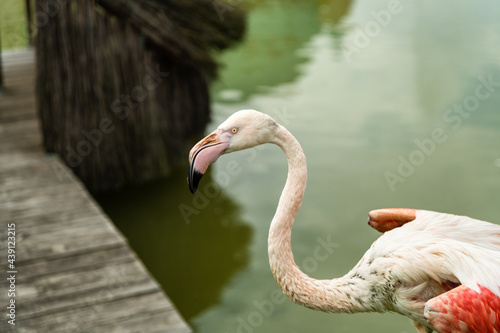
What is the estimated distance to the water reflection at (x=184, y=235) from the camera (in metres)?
5.12

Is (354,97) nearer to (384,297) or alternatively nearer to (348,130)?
(348,130)

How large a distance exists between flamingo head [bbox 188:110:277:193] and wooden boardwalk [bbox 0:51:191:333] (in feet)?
5.89

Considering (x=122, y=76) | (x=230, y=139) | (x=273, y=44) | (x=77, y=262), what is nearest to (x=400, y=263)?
(x=230, y=139)

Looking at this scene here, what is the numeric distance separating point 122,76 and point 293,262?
4260 mm

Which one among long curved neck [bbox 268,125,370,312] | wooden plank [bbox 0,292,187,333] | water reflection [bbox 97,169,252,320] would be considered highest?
long curved neck [bbox 268,125,370,312]

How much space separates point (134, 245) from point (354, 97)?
403 centimetres

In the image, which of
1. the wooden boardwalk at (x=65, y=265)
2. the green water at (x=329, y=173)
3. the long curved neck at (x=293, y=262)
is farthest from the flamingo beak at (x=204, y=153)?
the green water at (x=329, y=173)

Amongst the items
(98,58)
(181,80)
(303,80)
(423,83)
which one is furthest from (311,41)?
(98,58)

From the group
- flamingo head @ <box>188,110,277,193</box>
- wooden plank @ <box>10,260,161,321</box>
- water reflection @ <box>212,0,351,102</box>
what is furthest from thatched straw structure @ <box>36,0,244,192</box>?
flamingo head @ <box>188,110,277,193</box>

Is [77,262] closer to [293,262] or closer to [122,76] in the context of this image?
[293,262]

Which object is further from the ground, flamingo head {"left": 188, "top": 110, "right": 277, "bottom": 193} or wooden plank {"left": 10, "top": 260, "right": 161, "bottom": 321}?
flamingo head {"left": 188, "top": 110, "right": 277, "bottom": 193}

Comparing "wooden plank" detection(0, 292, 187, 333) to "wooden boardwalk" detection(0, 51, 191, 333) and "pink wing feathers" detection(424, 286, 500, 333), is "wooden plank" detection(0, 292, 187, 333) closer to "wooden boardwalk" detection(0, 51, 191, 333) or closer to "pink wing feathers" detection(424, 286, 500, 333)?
"wooden boardwalk" detection(0, 51, 191, 333)

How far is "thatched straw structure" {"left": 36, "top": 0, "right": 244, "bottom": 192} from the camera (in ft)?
17.5

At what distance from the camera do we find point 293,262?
6.12 ft
